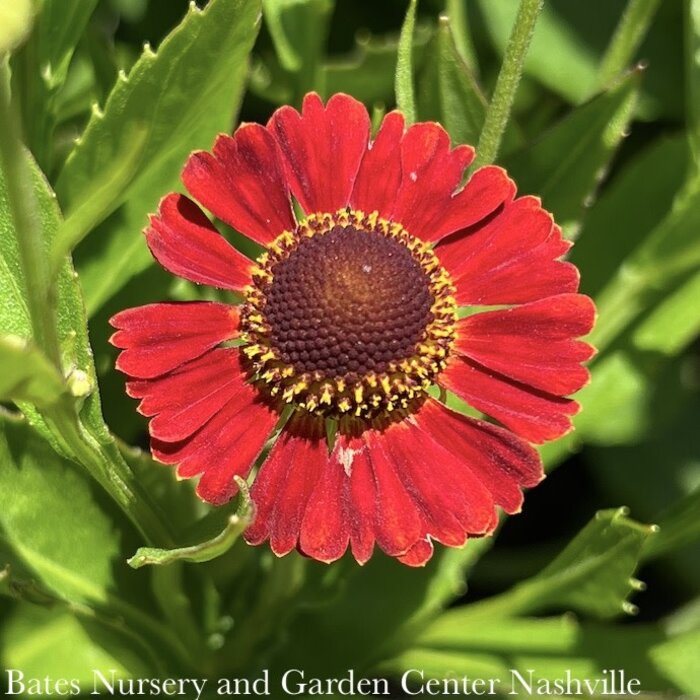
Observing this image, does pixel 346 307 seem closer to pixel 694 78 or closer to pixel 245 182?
pixel 245 182

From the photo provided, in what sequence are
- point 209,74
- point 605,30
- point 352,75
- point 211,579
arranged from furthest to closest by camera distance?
point 605,30
point 352,75
point 211,579
point 209,74

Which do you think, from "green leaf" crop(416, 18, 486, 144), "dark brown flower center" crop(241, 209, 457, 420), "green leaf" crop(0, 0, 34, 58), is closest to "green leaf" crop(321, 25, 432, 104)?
"green leaf" crop(416, 18, 486, 144)

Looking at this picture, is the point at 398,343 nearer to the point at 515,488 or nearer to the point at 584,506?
the point at 515,488

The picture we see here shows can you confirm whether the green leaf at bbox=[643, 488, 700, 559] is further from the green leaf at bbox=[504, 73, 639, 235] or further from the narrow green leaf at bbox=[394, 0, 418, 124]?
the narrow green leaf at bbox=[394, 0, 418, 124]

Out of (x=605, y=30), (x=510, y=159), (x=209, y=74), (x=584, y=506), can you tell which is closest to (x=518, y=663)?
(x=584, y=506)

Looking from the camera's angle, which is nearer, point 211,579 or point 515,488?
point 515,488

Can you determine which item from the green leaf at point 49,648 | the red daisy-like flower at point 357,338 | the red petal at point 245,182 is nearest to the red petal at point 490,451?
the red daisy-like flower at point 357,338

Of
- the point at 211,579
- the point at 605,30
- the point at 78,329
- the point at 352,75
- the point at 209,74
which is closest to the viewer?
the point at 78,329

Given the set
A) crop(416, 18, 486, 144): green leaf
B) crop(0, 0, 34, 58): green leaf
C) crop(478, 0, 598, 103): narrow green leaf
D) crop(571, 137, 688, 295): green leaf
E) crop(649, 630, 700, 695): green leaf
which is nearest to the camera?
crop(0, 0, 34, 58): green leaf
